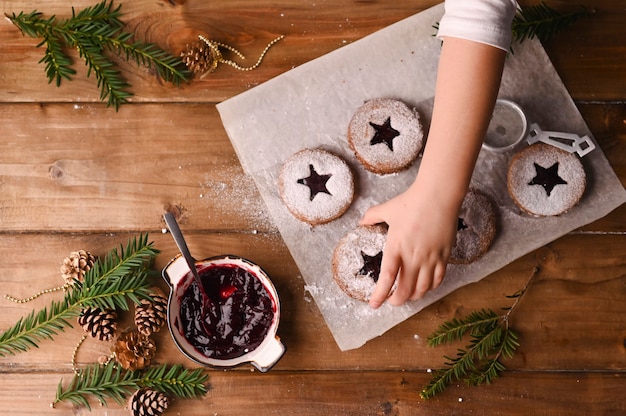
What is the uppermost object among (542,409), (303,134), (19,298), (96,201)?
(303,134)

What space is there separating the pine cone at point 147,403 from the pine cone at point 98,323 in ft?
0.50

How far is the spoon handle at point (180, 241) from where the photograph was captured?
4.15ft

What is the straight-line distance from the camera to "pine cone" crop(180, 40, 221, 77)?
1.45 meters

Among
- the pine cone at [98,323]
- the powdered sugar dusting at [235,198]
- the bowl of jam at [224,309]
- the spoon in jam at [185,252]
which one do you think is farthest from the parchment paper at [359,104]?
the pine cone at [98,323]

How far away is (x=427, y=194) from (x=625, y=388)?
0.73m

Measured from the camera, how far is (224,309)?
134cm

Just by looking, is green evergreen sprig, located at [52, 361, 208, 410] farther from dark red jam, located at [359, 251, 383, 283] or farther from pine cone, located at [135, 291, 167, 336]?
dark red jam, located at [359, 251, 383, 283]

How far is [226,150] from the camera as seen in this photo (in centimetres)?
147

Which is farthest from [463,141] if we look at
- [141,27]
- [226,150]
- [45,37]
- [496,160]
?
[45,37]

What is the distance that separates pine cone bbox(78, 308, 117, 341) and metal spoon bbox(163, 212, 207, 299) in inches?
9.7

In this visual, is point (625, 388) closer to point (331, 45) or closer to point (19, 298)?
point (331, 45)

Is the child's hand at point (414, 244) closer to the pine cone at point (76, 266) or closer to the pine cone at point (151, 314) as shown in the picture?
the pine cone at point (151, 314)

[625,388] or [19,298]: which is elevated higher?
[19,298]

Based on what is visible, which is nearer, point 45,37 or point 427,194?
point 427,194
